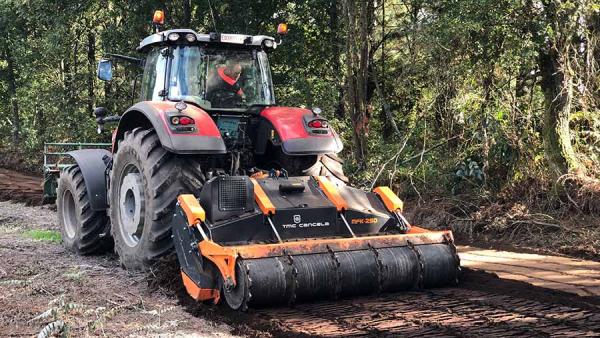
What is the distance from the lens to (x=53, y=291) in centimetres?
512

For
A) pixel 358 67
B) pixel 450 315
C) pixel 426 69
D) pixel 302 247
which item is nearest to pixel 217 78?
pixel 302 247

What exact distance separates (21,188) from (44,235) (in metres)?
7.08

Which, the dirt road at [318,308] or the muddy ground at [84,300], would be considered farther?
the muddy ground at [84,300]

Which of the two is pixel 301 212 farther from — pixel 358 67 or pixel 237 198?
pixel 358 67

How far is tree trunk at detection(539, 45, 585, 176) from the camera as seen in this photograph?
26.7 ft

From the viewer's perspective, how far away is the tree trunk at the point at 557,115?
8.13 m

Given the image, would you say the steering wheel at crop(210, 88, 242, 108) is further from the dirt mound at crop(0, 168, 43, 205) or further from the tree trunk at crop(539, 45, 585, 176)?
the dirt mound at crop(0, 168, 43, 205)

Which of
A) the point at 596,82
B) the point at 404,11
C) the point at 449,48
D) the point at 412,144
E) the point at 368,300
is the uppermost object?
the point at 404,11

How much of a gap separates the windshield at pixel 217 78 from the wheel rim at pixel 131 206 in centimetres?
85

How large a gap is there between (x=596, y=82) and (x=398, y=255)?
192 inches

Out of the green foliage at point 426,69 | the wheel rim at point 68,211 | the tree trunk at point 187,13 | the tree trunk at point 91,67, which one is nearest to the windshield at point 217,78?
the wheel rim at point 68,211

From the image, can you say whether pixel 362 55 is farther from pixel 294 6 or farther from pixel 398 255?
pixel 398 255

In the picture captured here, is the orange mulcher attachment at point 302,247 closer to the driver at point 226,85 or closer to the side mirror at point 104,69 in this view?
the driver at point 226,85

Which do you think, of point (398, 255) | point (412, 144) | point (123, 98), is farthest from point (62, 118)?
point (398, 255)
